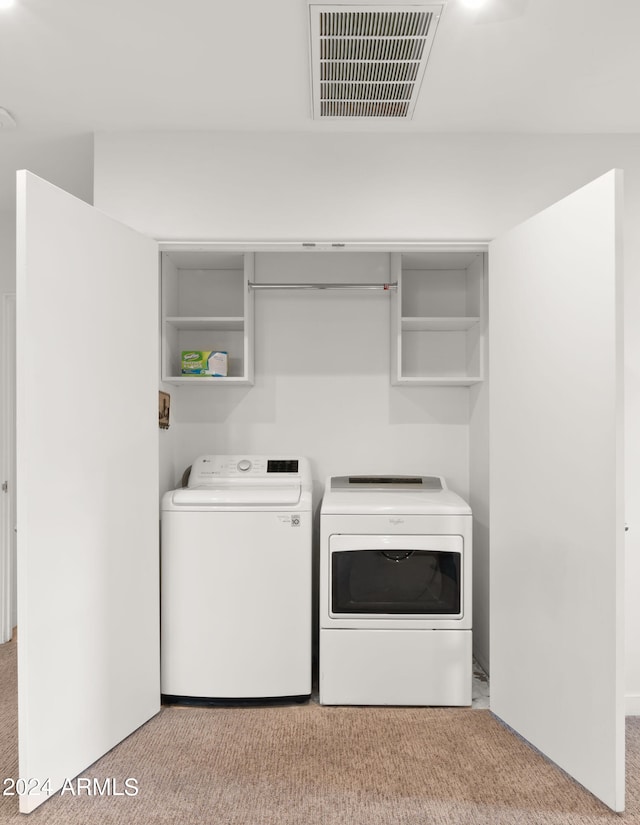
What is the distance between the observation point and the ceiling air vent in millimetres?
1822

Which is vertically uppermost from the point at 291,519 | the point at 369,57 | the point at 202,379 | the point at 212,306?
the point at 369,57

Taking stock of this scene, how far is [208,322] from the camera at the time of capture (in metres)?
3.03

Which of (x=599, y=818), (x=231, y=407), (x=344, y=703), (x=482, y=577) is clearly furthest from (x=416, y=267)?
(x=599, y=818)

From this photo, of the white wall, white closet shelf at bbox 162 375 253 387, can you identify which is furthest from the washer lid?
the white wall

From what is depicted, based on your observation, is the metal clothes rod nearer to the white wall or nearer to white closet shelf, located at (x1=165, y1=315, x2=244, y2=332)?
white closet shelf, located at (x1=165, y1=315, x2=244, y2=332)

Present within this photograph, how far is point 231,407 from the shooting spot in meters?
3.30

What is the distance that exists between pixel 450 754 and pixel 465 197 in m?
2.23

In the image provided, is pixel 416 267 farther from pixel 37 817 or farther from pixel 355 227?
pixel 37 817

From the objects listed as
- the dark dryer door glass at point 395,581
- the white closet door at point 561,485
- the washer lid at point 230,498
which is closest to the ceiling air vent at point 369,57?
the white closet door at point 561,485

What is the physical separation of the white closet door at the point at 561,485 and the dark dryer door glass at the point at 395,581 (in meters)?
0.22

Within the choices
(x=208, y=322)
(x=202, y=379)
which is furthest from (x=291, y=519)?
(x=208, y=322)

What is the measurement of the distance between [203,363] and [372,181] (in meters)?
1.16

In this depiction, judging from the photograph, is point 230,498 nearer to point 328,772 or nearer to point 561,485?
point 328,772

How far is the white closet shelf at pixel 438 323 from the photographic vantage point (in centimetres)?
298
